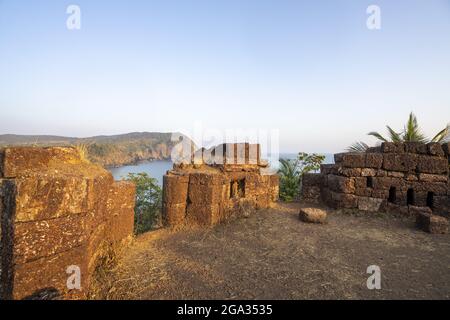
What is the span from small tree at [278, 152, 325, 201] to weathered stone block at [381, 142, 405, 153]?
147 inches

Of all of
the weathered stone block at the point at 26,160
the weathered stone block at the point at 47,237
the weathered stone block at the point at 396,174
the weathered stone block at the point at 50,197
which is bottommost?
the weathered stone block at the point at 47,237

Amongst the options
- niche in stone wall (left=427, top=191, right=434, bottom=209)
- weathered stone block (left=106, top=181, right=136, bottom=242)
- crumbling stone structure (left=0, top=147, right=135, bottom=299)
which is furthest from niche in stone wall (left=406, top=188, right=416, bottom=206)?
crumbling stone structure (left=0, top=147, right=135, bottom=299)

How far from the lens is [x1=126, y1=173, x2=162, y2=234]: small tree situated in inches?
352

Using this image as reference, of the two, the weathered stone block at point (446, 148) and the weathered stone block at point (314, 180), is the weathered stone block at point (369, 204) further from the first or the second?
the weathered stone block at point (446, 148)

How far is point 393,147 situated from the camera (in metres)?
7.57

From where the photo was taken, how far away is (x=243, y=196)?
24.9 feet

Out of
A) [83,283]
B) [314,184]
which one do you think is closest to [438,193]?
[314,184]

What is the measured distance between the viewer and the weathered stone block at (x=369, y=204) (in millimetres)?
7566

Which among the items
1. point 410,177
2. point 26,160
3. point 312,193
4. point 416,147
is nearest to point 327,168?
point 312,193

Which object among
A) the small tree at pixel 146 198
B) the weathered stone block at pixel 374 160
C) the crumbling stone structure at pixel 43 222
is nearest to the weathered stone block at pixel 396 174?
the weathered stone block at pixel 374 160

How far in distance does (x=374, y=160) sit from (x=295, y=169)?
14.1ft

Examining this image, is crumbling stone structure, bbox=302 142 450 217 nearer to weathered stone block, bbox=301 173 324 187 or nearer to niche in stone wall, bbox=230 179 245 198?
weathered stone block, bbox=301 173 324 187

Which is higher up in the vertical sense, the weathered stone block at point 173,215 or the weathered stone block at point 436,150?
the weathered stone block at point 436,150
